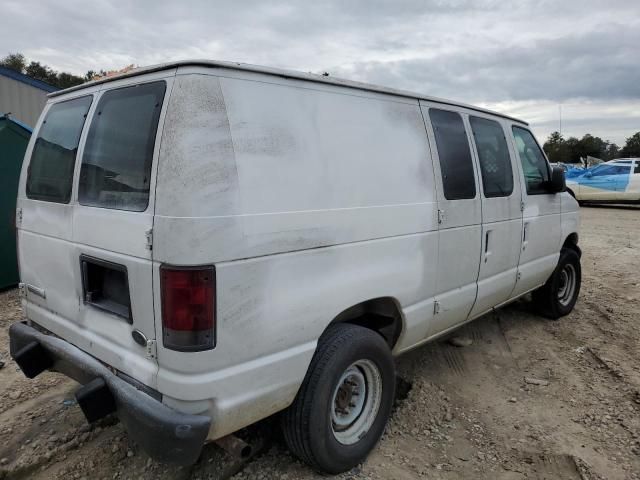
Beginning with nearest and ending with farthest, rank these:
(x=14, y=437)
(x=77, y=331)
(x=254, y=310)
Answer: (x=254, y=310) → (x=77, y=331) → (x=14, y=437)

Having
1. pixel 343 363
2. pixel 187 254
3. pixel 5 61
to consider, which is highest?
pixel 5 61

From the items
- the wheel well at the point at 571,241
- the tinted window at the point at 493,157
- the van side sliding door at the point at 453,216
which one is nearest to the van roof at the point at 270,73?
the van side sliding door at the point at 453,216

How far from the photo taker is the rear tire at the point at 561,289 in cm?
511

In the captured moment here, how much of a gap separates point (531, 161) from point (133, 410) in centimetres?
387

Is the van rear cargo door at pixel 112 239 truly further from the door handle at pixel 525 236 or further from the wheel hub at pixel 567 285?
the wheel hub at pixel 567 285

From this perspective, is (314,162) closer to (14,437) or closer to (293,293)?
(293,293)

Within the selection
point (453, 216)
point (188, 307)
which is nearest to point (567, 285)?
point (453, 216)

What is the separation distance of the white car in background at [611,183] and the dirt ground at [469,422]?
494 inches

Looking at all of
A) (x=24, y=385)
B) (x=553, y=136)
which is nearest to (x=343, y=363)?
(x=24, y=385)

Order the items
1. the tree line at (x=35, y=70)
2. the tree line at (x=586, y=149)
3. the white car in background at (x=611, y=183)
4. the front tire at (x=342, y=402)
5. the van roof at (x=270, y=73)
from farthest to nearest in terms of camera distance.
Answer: the tree line at (x=586, y=149), the tree line at (x=35, y=70), the white car in background at (x=611, y=183), the front tire at (x=342, y=402), the van roof at (x=270, y=73)

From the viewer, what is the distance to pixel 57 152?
2787mm

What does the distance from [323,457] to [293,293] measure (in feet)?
3.06

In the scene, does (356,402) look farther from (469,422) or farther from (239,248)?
(239,248)

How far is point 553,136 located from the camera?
62.2 metres
